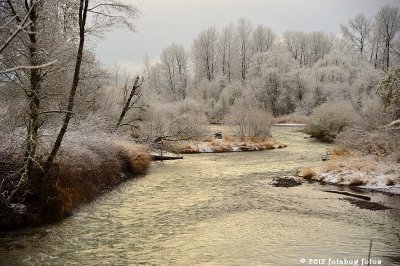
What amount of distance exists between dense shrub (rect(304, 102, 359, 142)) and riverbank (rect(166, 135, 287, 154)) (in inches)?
277

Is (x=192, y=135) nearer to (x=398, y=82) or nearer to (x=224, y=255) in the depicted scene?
(x=398, y=82)

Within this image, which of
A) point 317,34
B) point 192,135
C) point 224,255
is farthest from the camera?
point 317,34

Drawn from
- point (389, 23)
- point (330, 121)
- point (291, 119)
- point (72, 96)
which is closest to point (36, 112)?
point (72, 96)

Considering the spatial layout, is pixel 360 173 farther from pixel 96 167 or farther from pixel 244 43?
pixel 244 43

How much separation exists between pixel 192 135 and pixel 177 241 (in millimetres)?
23110

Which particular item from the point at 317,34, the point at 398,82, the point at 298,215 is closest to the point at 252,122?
the point at 398,82

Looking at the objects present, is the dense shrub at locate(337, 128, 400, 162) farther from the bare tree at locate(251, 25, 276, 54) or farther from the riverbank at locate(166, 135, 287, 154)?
the bare tree at locate(251, 25, 276, 54)

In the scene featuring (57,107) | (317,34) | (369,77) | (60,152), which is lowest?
(60,152)

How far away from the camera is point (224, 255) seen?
11.4 metres

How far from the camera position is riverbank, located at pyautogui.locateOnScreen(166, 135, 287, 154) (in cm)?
3731

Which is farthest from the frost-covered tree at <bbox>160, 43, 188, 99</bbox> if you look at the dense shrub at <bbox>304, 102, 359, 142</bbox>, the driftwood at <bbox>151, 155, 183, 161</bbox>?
the driftwood at <bbox>151, 155, 183, 161</bbox>

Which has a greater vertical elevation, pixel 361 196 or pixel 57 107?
pixel 57 107

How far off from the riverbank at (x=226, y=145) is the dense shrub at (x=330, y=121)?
7.03 m

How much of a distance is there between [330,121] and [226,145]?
1379 centimetres
